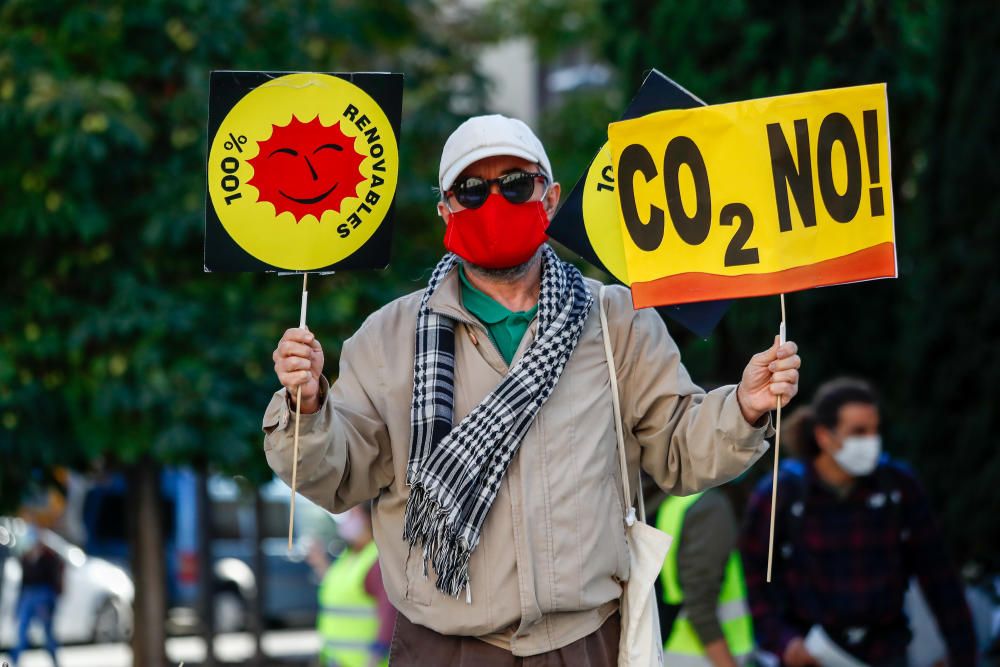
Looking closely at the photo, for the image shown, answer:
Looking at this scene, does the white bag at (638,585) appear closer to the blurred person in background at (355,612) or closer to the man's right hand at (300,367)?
the man's right hand at (300,367)

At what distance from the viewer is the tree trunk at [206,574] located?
41.5ft

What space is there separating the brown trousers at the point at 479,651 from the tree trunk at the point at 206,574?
9.17m

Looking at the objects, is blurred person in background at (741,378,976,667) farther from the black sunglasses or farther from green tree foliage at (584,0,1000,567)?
green tree foliage at (584,0,1000,567)

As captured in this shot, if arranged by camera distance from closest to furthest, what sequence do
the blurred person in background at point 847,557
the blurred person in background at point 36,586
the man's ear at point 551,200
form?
1. the man's ear at point 551,200
2. the blurred person in background at point 847,557
3. the blurred person in background at point 36,586

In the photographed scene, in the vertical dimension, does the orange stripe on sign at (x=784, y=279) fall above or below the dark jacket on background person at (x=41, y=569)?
above

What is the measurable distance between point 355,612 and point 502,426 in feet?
14.2

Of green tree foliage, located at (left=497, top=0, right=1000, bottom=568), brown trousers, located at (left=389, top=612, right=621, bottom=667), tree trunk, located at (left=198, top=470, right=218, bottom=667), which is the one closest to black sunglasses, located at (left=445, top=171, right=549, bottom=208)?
brown trousers, located at (left=389, top=612, right=621, bottom=667)

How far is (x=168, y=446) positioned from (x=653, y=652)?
5.03m

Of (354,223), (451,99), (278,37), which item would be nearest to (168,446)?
(278,37)

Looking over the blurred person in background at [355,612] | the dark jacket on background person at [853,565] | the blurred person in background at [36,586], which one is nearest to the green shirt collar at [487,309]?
the dark jacket on background person at [853,565]

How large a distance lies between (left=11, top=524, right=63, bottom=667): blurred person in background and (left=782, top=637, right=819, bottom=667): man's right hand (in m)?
10.8

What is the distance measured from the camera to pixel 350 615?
7.37 meters

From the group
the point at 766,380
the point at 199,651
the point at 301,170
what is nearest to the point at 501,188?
the point at 301,170

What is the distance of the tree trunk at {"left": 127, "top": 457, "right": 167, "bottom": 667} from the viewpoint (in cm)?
966
